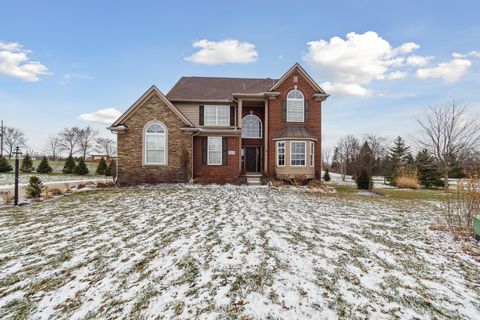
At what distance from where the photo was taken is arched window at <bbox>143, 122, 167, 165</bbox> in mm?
14562

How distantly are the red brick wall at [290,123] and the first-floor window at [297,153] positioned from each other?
3.93 ft

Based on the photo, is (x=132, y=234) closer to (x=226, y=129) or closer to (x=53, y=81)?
(x=226, y=129)

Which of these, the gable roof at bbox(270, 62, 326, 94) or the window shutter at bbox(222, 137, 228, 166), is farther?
the gable roof at bbox(270, 62, 326, 94)

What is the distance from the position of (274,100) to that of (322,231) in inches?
487

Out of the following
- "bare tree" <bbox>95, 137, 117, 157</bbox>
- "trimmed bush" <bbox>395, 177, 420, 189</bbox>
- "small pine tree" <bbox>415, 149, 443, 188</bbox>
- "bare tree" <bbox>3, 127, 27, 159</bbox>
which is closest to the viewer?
"trimmed bush" <bbox>395, 177, 420, 189</bbox>

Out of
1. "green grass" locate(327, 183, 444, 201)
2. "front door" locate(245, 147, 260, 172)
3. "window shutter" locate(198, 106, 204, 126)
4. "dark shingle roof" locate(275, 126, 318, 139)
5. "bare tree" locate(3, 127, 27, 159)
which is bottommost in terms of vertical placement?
"green grass" locate(327, 183, 444, 201)

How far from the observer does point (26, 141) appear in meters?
56.4

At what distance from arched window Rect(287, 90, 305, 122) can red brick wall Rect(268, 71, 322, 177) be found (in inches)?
10.9

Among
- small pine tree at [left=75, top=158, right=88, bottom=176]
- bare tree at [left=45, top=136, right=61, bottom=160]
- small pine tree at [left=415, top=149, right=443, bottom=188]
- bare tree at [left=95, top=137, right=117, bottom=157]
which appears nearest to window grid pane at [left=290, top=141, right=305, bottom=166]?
small pine tree at [left=415, top=149, right=443, bottom=188]

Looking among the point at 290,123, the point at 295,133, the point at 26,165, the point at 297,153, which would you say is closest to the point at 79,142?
the point at 26,165

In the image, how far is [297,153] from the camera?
15945mm

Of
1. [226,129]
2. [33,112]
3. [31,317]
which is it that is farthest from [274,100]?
[33,112]

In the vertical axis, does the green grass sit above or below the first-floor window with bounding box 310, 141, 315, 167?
below

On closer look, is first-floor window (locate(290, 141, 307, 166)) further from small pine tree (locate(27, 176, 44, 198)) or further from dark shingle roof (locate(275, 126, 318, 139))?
small pine tree (locate(27, 176, 44, 198))
